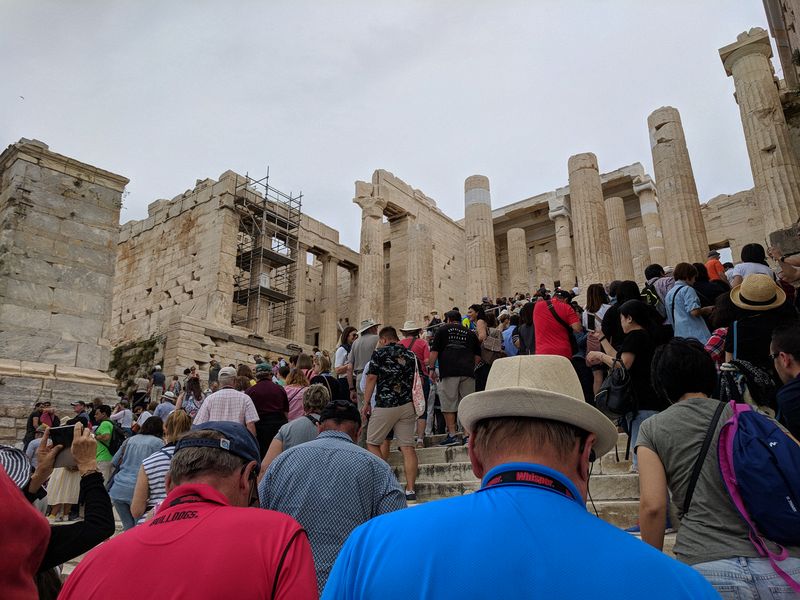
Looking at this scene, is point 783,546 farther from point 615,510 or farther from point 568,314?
point 568,314

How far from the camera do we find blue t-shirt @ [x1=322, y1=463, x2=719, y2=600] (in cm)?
A: 110

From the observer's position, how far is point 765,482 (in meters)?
2.11

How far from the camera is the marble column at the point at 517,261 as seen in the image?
2509cm

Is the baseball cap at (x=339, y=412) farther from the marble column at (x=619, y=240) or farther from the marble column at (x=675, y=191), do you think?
the marble column at (x=619, y=240)

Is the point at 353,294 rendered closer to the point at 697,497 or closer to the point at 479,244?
the point at 479,244

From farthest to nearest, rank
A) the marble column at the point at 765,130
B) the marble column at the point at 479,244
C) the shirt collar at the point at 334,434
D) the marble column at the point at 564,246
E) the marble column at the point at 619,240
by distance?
the marble column at the point at 564,246 → the marble column at the point at 619,240 → the marble column at the point at 479,244 → the marble column at the point at 765,130 → the shirt collar at the point at 334,434

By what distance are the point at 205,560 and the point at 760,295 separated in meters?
3.93

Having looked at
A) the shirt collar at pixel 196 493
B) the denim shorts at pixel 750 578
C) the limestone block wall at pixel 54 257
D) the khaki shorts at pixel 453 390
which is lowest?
the denim shorts at pixel 750 578

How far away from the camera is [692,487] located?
233cm

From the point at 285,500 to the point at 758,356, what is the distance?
127 inches

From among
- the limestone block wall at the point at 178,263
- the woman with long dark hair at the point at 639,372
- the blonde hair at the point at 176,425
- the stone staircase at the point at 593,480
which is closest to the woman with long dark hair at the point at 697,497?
the stone staircase at the point at 593,480

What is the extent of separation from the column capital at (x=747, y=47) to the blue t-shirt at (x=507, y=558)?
16.6 m

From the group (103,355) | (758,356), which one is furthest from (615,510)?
(103,355)

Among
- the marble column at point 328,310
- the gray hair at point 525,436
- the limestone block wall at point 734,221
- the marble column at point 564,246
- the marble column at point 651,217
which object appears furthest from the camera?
the marble column at point 328,310
